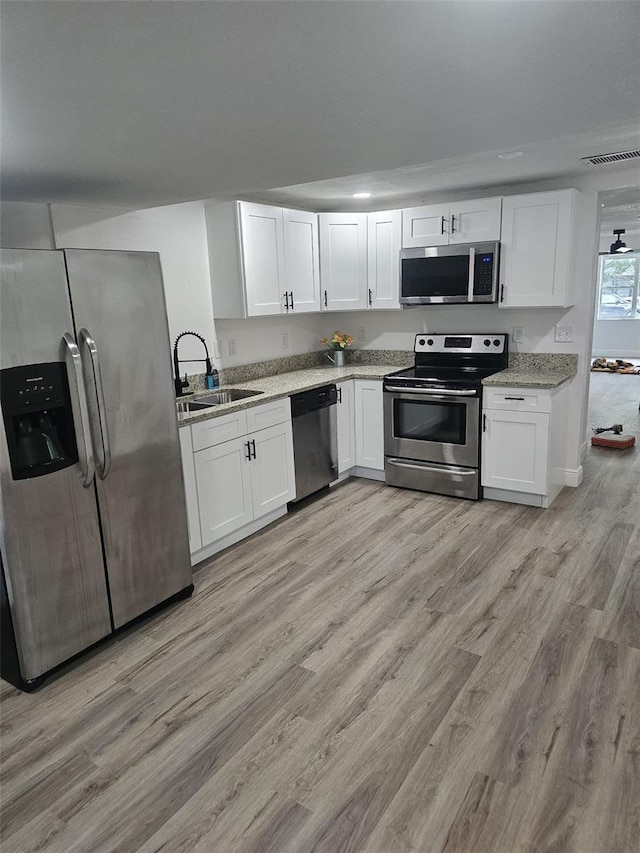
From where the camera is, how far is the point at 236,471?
3.55 m

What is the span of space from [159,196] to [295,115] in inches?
59.9

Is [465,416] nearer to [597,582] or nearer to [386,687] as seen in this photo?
[597,582]

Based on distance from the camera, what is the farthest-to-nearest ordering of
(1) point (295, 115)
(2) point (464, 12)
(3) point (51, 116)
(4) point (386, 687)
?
(4) point (386, 687) → (1) point (295, 115) → (3) point (51, 116) → (2) point (464, 12)

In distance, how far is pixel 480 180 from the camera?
159 inches

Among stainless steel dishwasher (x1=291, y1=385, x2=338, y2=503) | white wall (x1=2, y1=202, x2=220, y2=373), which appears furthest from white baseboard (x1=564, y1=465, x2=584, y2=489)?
white wall (x1=2, y1=202, x2=220, y2=373)

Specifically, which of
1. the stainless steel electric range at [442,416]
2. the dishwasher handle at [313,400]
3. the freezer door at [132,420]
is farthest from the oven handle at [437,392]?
the freezer door at [132,420]

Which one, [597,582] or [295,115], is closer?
[295,115]

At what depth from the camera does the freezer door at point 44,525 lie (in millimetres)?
2180

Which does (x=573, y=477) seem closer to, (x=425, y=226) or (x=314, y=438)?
(x=314, y=438)

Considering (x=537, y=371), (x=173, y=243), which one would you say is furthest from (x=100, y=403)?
(x=537, y=371)

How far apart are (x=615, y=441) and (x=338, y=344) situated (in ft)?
9.27

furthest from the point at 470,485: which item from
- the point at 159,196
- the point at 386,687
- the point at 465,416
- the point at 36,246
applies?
the point at 36,246

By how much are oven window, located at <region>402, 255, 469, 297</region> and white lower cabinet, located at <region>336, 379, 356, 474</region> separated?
919mm

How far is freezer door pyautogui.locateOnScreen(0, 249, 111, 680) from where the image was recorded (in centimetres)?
Answer: 218
